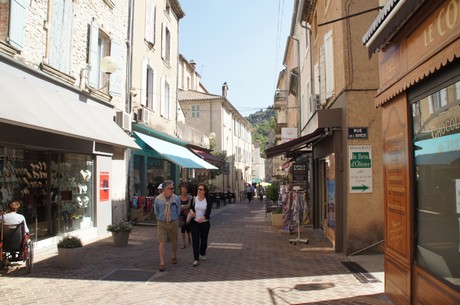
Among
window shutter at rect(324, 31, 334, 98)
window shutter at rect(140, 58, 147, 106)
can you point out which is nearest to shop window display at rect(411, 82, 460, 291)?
window shutter at rect(324, 31, 334, 98)

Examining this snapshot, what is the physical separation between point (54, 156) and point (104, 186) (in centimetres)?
249

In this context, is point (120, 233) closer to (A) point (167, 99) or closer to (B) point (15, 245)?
(B) point (15, 245)

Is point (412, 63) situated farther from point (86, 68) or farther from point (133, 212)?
point (133, 212)

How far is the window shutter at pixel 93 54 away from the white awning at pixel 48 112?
0.93m

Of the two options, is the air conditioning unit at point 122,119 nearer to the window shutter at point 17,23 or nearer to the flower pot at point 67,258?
the window shutter at point 17,23

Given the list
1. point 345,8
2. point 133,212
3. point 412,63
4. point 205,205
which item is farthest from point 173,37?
point 412,63

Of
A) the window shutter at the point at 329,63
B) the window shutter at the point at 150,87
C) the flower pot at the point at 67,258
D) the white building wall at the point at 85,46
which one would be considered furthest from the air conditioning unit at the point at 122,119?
the window shutter at the point at 329,63

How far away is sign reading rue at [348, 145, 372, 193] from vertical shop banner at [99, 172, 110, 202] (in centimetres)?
703

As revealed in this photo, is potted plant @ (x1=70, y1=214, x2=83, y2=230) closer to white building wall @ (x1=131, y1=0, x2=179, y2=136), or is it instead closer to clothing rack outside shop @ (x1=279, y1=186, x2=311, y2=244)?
white building wall @ (x1=131, y1=0, x2=179, y2=136)

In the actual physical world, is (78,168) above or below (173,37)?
below

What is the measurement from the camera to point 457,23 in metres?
3.45

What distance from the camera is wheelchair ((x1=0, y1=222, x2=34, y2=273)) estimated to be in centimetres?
666

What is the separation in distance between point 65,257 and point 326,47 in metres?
→ 7.97

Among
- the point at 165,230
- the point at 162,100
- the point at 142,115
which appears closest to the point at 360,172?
the point at 165,230
